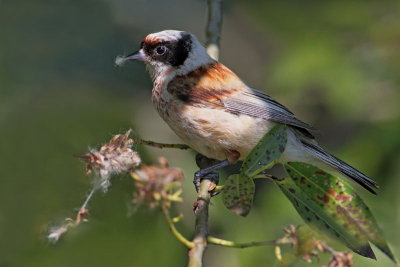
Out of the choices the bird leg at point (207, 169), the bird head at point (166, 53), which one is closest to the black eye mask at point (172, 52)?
the bird head at point (166, 53)

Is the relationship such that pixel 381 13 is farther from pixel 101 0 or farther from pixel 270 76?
pixel 101 0

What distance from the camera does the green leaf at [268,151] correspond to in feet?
7.64

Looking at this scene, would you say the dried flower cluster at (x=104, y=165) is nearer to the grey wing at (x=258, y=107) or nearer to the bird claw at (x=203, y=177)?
the bird claw at (x=203, y=177)

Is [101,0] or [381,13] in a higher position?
[381,13]

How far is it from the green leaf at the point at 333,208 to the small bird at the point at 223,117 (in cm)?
127

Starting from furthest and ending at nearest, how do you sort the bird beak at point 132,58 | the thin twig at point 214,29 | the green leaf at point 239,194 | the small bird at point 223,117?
the bird beak at point 132,58 → the thin twig at point 214,29 → the small bird at point 223,117 → the green leaf at point 239,194

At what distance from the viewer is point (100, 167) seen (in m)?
2.46

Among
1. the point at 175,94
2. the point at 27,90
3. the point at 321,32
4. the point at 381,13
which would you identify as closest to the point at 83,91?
the point at 27,90

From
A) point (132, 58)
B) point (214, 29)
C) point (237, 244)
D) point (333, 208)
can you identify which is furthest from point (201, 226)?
point (132, 58)

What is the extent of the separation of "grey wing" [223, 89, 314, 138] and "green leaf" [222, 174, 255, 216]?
1.44m

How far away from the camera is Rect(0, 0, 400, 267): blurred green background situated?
383cm

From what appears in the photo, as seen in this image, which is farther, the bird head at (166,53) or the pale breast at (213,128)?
the bird head at (166,53)

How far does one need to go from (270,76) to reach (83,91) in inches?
74.2

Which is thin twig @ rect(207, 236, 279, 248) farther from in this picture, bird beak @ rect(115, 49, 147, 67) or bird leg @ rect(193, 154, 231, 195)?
bird beak @ rect(115, 49, 147, 67)
